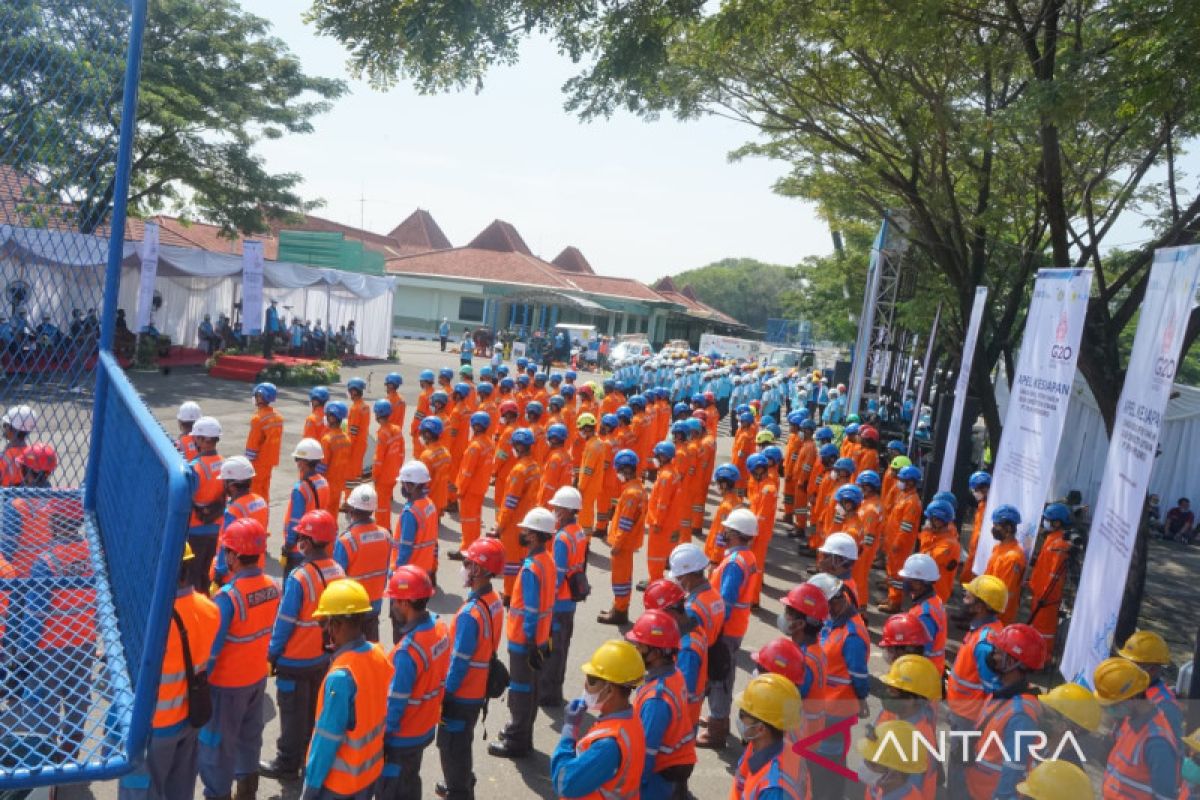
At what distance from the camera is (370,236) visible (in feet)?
203

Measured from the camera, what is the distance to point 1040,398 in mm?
6719

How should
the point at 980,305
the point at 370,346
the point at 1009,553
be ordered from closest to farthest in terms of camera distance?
the point at 1009,553 < the point at 980,305 < the point at 370,346

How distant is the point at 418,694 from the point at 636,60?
642 cm

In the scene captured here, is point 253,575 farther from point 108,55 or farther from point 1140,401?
point 1140,401

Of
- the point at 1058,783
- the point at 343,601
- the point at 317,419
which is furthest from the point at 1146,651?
the point at 317,419

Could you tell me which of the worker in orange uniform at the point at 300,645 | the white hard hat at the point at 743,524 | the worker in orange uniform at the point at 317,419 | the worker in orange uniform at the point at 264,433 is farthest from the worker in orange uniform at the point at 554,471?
the worker in orange uniform at the point at 300,645

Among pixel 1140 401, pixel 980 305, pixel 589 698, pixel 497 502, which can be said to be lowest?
pixel 497 502

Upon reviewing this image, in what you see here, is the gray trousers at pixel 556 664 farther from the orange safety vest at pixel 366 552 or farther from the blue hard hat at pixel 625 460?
the blue hard hat at pixel 625 460

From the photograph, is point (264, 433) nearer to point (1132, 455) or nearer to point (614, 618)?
point (614, 618)

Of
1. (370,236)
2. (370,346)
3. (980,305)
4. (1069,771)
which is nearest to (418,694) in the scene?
(1069,771)

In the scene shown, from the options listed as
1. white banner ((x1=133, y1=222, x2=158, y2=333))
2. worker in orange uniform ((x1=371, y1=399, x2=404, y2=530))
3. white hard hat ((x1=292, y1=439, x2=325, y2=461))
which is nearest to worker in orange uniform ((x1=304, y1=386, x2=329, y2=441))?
worker in orange uniform ((x1=371, y1=399, x2=404, y2=530))

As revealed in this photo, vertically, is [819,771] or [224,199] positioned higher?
[224,199]

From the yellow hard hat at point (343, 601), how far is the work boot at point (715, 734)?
357 cm

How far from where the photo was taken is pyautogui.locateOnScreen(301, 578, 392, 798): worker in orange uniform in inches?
161
